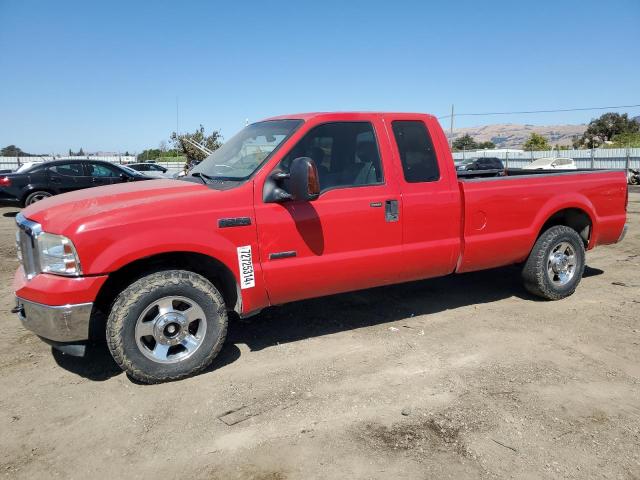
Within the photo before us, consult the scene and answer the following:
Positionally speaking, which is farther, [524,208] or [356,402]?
[524,208]

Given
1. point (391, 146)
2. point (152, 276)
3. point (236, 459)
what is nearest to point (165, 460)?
point (236, 459)

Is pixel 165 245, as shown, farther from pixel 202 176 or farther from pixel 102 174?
pixel 102 174

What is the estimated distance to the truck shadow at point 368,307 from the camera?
4.77 metres

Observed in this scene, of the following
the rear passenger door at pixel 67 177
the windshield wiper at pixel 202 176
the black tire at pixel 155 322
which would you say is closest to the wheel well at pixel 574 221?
the windshield wiper at pixel 202 176

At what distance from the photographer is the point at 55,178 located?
12797 mm

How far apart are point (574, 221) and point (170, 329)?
180 inches

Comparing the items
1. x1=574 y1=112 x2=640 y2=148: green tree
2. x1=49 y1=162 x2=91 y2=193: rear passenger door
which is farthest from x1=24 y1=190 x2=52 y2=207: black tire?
x1=574 y1=112 x2=640 y2=148: green tree

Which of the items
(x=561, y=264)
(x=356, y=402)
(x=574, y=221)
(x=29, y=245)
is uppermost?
(x=29, y=245)

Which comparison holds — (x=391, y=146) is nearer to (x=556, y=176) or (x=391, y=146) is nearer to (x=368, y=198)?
(x=368, y=198)

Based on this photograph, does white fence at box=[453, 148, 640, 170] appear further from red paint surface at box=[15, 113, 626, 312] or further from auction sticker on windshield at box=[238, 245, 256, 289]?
auction sticker on windshield at box=[238, 245, 256, 289]

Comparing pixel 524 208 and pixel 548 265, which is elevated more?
pixel 524 208

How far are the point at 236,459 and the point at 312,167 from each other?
6.60 feet

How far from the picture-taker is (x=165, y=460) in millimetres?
2848

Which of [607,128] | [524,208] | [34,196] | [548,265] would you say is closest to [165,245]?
[524,208]
